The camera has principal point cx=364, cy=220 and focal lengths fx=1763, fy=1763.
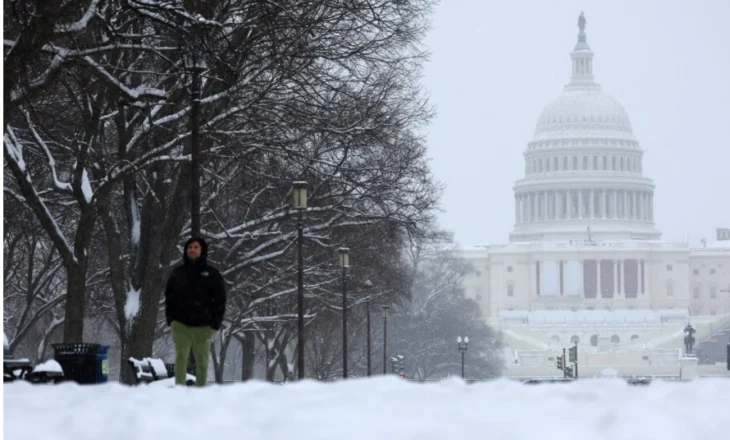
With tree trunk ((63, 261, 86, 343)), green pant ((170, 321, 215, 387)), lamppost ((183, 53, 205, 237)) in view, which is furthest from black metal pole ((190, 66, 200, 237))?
green pant ((170, 321, 215, 387))

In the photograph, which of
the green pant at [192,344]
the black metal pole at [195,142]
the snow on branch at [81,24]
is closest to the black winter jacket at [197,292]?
the green pant at [192,344]

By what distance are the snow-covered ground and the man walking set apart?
3.97 m

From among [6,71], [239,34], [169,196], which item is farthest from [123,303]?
[6,71]

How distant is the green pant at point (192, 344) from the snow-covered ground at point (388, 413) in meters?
4.25

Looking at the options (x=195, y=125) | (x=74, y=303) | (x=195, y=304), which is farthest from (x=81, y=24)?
(x=74, y=303)

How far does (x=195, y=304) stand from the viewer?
15992 mm

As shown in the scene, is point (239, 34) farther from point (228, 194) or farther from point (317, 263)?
point (317, 263)

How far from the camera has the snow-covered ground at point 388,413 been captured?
8703 millimetres

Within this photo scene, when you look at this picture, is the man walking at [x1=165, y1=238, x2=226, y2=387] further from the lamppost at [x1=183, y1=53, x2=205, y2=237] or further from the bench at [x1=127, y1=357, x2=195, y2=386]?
the lamppost at [x1=183, y1=53, x2=205, y2=237]

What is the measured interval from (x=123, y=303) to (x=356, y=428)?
20.8 m

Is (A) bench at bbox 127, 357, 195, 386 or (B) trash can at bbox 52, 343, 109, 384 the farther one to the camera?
(A) bench at bbox 127, 357, 195, 386

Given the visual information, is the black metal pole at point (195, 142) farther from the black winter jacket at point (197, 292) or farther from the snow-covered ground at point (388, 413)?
the snow-covered ground at point (388, 413)

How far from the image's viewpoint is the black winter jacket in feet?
52.1

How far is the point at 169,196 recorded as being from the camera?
1253 inches
